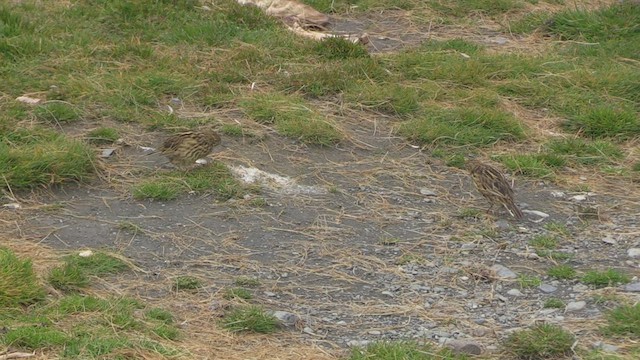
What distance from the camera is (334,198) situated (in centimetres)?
908

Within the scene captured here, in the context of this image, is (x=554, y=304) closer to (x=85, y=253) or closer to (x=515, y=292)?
(x=515, y=292)

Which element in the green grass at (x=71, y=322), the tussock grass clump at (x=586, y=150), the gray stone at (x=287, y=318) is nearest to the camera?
the green grass at (x=71, y=322)

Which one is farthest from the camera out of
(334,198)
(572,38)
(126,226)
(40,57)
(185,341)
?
(572,38)

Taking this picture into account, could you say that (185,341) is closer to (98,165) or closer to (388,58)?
(98,165)

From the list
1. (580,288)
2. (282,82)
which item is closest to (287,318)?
(580,288)

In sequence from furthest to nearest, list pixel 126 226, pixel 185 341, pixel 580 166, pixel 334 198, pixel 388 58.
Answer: pixel 388 58 → pixel 580 166 → pixel 334 198 → pixel 126 226 → pixel 185 341

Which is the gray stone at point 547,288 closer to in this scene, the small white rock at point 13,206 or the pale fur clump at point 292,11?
the small white rock at point 13,206

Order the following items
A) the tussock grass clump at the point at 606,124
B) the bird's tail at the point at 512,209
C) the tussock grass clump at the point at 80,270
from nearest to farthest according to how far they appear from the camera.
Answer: the tussock grass clump at the point at 80,270, the bird's tail at the point at 512,209, the tussock grass clump at the point at 606,124

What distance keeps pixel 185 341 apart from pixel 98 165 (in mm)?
3061

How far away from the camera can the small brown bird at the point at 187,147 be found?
30.5ft

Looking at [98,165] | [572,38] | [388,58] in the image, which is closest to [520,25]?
[572,38]

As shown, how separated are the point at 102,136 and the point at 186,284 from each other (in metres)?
2.86

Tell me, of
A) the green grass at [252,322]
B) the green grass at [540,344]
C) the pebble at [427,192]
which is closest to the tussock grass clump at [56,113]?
the pebble at [427,192]

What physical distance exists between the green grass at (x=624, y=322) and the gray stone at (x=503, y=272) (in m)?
0.96
